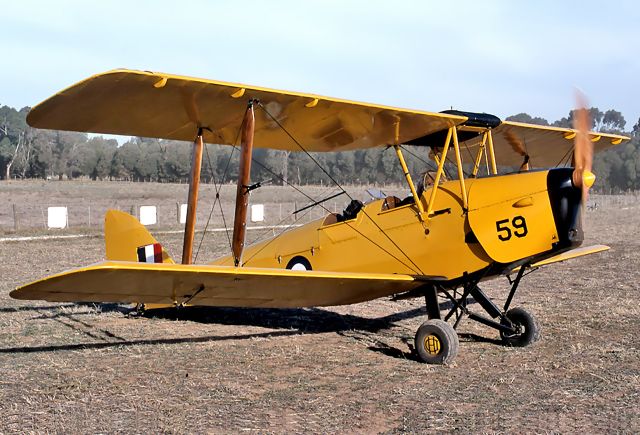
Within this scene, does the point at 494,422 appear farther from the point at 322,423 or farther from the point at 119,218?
the point at 119,218

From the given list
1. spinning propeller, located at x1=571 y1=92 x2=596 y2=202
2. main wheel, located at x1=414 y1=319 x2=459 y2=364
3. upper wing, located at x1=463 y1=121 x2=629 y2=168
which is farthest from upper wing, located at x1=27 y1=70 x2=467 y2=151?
main wheel, located at x1=414 y1=319 x2=459 y2=364

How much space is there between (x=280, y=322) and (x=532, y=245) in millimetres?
3891

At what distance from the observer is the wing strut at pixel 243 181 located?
6.70m

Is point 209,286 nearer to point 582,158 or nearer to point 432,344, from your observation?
point 432,344

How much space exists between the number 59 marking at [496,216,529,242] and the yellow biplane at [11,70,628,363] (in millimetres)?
10

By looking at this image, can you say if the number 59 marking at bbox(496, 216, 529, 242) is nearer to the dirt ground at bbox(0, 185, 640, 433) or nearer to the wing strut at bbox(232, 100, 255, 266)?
the dirt ground at bbox(0, 185, 640, 433)

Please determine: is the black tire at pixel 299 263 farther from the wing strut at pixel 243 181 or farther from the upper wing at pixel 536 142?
the upper wing at pixel 536 142

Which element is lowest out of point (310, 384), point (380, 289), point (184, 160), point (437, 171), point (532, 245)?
point (310, 384)

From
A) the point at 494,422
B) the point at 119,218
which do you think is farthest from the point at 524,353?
the point at 119,218

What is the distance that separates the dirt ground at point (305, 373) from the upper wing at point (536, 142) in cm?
235

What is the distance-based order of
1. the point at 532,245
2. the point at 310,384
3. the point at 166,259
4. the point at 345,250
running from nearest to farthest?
the point at 310,384
the point at 532,245
the point at 345,250
the point at 166,259

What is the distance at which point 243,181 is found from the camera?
22.4 ft

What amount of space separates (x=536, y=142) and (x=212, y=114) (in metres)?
5.04

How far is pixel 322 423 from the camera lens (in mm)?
4914
